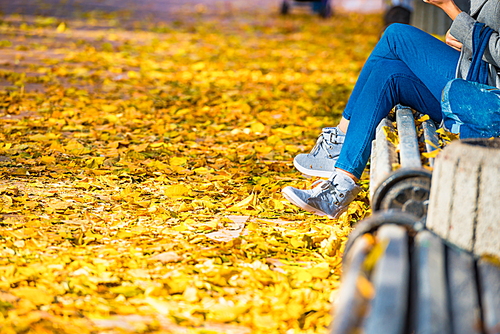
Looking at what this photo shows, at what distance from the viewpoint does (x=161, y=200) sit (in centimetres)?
306

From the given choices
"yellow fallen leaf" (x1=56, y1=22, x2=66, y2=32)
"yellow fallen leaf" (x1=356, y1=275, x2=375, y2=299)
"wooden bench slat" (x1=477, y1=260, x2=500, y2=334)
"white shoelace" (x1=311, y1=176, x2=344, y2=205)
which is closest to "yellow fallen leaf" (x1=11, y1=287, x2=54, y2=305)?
"yellow fallen leaf" (x1=356, y1=275, x2=375, y2=299)

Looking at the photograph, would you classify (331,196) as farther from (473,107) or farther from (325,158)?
(473,107)

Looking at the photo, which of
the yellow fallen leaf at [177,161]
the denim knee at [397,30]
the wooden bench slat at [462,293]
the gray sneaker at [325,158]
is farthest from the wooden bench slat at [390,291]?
the yellow fallen leaf at [177,161]

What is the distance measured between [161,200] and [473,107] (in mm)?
1743

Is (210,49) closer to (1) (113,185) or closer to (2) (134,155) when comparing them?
(2) (134,155)

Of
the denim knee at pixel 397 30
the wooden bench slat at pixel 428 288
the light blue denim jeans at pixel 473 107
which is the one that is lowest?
the wooden bench slat at pixel 428 288

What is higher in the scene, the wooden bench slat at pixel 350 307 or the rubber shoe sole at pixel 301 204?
the wooden bench slat at pixel 350 307

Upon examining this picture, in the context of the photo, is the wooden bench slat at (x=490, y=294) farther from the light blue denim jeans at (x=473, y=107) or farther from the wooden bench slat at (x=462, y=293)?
the light blue denim jeans at (x=473, y=107)

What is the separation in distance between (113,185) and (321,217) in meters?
1.30

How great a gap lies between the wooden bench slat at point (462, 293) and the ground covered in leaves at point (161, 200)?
0.59 m

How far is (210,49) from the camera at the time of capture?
9.12 metres

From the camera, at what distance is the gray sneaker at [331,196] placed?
2670mm

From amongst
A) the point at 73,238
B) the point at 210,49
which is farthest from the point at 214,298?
the point at 210,49

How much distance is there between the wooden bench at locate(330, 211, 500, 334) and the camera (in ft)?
3.96
